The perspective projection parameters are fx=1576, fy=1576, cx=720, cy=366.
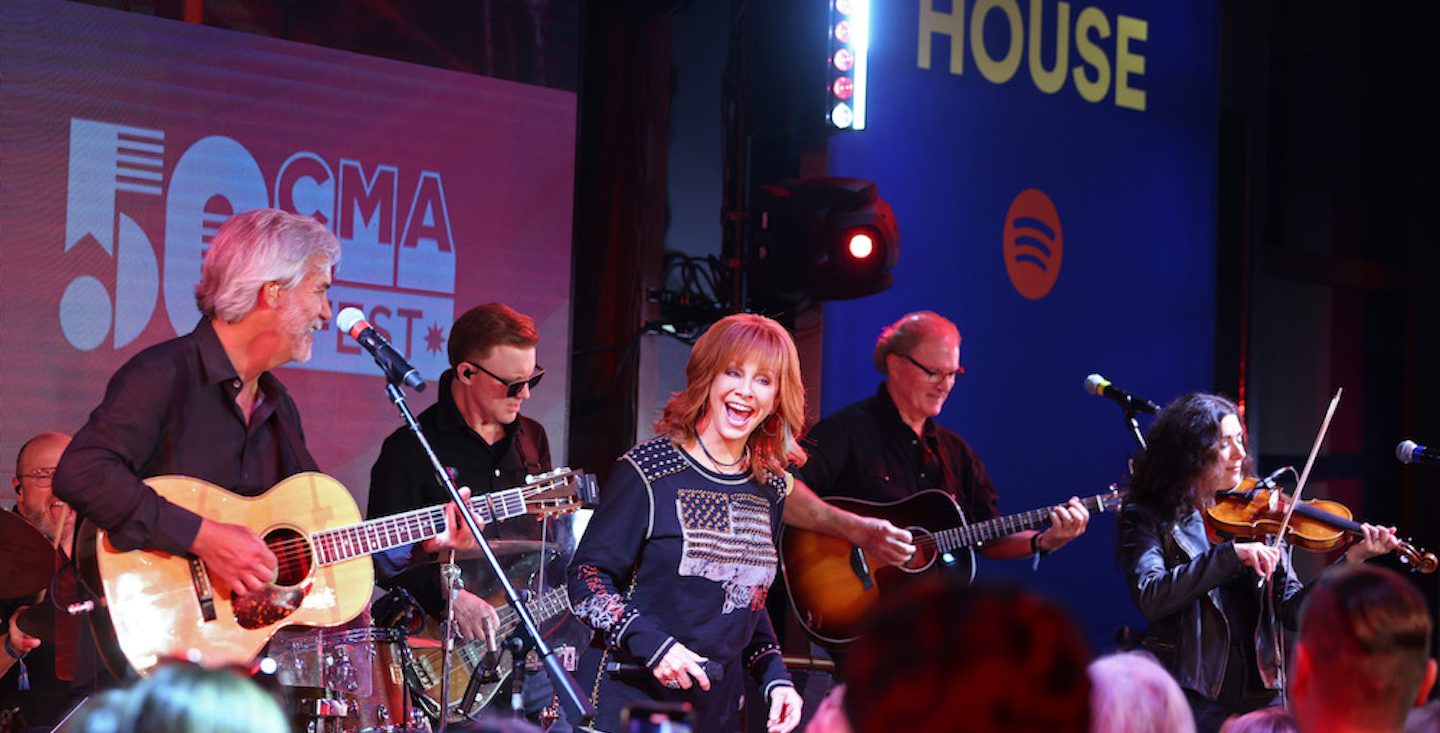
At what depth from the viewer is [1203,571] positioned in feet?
18.6

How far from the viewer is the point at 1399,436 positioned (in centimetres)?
974

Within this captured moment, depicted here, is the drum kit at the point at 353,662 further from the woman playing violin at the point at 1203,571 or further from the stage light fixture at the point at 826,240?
the stage light fixture at the point at 826,240

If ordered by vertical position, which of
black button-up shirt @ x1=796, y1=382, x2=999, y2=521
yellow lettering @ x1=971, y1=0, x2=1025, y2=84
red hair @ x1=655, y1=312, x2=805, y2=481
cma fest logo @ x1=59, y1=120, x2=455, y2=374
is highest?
yellow lettering @ x1=971, y1=0, x2=1025, y2=84

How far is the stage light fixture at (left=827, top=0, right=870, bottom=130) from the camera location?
7473 mm

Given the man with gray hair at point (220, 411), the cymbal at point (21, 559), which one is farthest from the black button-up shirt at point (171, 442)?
the cymbal at point (21, 559)

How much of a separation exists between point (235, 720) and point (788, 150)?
642 cm

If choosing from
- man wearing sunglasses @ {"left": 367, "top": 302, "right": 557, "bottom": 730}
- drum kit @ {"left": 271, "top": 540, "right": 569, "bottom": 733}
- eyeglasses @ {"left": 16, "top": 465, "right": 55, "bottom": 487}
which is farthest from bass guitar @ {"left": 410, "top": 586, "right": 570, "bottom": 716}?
eyeglasses @ {"left": 16, "top": 465, "right": 55, "bottom": 487}

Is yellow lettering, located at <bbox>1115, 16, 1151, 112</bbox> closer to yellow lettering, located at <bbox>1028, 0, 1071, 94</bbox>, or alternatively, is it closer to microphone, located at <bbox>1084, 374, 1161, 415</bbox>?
yellow lettering, located at <bbox>1028, 0, 1071, 94</bbox>

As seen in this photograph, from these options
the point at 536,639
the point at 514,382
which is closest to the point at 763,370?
the point at 536,639

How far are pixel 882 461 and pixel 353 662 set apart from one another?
9.18 feet

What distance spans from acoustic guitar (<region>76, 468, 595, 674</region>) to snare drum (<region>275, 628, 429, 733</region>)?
98mm

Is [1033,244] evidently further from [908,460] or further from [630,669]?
[630,669]

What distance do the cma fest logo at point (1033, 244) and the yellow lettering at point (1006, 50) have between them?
0.67 m

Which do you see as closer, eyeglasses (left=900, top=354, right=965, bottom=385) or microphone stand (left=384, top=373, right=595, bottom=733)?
microphone stand (left=384, top=373, right=595, bottom=733)
